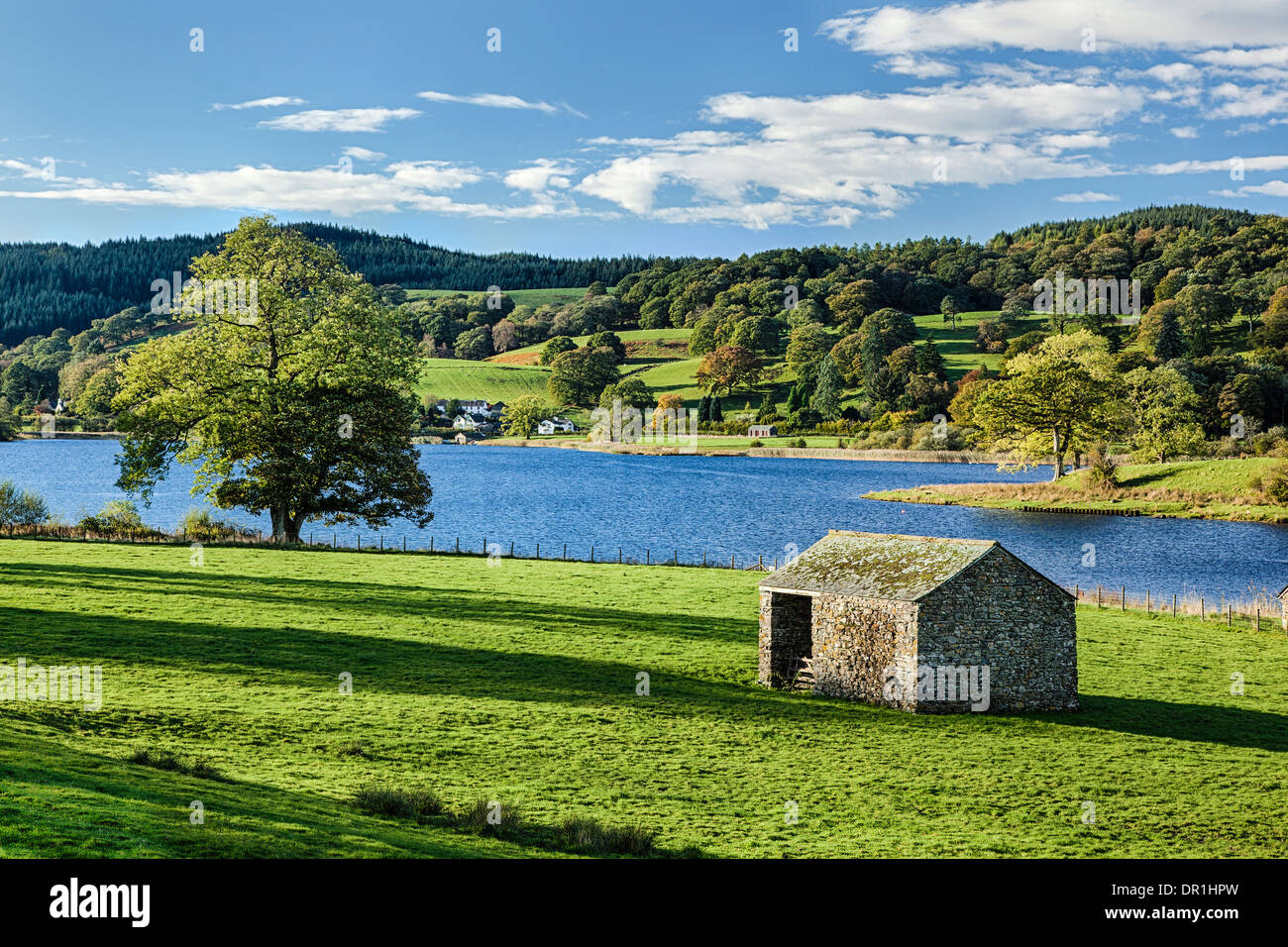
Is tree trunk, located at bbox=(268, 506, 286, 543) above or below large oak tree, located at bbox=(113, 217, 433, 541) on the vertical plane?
below

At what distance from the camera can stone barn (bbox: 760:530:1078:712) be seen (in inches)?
1072

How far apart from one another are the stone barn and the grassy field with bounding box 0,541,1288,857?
2.98ft

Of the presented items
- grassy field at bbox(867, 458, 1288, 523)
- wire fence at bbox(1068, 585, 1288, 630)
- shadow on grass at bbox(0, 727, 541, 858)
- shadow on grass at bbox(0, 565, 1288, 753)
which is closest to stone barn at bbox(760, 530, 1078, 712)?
shadow on grass at bbox(0, 565, 1288, 753)

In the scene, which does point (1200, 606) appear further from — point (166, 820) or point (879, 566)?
point (166, 820)

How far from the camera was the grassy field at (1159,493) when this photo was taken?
3536 inches

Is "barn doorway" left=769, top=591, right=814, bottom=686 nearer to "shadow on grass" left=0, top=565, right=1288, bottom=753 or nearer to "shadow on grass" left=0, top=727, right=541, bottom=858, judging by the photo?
"shadow on grass" left=0, top=565, right=1288, bottom=753

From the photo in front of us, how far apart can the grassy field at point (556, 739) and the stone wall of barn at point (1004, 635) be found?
2.66ft

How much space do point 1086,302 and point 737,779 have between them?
19839 cm

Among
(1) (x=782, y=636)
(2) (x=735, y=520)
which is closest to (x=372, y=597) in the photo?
(1) (x=782, y=636)

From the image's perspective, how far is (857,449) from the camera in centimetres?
15475

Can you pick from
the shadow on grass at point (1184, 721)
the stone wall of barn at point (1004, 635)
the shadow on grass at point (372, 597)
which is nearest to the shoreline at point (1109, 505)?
the shadow on grass at point (372, 597)

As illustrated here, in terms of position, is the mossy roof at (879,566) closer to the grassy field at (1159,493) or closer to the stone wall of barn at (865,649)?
the stone wall of barn at (865,649)
